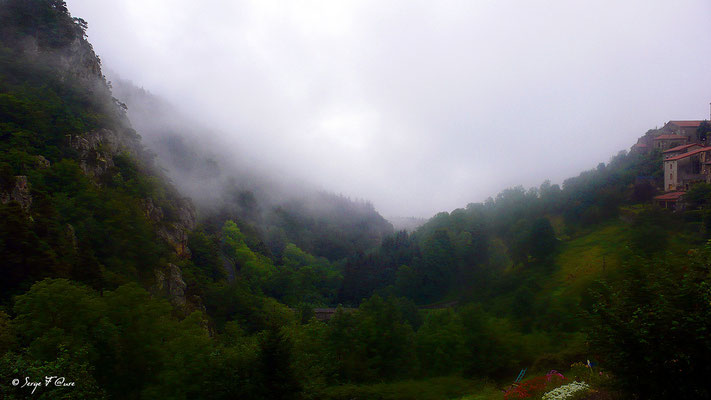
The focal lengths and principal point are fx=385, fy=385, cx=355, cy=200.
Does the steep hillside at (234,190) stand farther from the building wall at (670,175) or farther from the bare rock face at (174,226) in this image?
the building wall at (670,175)

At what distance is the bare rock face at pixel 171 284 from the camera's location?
37875 mm

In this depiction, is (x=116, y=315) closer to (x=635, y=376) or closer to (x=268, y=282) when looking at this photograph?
(x=635, y=376)

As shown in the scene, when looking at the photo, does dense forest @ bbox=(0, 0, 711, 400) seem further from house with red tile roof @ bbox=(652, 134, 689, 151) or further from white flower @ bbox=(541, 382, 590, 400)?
house with red tile roof @ bbox=(652, 134, 689, 151)

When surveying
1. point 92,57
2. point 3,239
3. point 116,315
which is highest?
point 92,57

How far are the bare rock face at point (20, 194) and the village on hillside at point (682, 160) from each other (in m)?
72.9

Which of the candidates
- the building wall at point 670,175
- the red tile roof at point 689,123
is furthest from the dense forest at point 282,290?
the red tile roof at point 689,123

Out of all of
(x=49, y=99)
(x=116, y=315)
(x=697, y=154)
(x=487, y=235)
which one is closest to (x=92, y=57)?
(x=49, y=99)

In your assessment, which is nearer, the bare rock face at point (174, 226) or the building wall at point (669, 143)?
the bare rock face at point (174, 226)

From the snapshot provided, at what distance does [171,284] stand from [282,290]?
44806 millimetres

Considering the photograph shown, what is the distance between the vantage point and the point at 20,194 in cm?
2902

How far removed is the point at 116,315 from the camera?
780 inches

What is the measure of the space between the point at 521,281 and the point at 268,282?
50853 millimetres

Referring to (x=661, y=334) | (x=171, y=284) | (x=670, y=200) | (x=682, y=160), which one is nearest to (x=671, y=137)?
(x=682, y=160)

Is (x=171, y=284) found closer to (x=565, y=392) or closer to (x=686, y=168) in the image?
(x=565, y=392)
